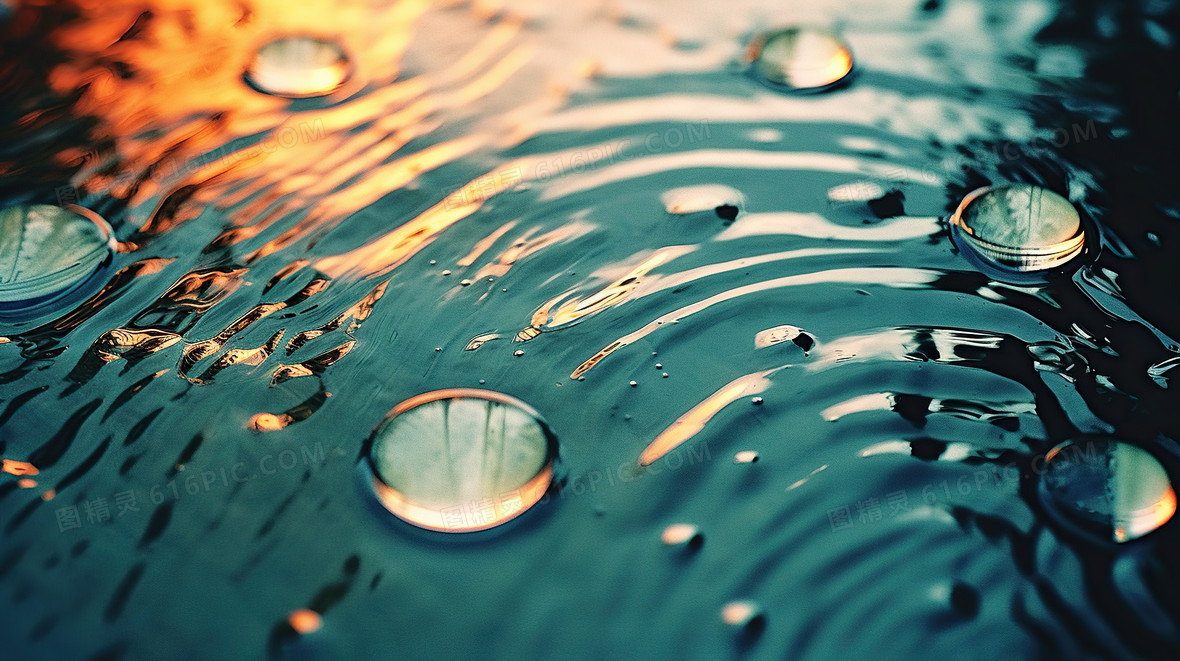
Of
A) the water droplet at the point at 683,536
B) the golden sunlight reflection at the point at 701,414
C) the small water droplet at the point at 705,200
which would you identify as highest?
the small water droplet at the point at 705,200

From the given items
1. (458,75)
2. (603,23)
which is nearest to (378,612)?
(458,75)

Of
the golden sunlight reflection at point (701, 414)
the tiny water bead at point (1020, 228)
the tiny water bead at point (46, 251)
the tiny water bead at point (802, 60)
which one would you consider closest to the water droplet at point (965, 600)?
the golden sunlight reflection at point (701, 414)

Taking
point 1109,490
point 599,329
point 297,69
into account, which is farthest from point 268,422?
point 1109,490

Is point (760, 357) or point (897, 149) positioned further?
point (897, 149)

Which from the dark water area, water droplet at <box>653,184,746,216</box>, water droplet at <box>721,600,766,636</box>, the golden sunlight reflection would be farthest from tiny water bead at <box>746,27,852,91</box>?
water droplet at <box>721,600,766,636</box>

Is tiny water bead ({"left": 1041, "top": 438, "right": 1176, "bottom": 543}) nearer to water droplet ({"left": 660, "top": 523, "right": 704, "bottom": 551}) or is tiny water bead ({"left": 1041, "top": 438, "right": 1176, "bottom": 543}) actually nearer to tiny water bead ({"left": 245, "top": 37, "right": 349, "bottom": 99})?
water droplet ({"left": 660, "top": 523, "right": 704, "bottom": 551})

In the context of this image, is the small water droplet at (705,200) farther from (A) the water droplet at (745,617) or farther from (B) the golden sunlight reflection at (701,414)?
(A) the water droplet at (745,617)

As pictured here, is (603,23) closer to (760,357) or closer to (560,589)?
(760,357)
